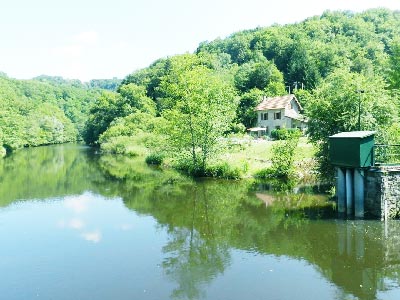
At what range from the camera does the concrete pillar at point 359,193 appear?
19.7 m

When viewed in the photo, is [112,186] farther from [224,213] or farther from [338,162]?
[338,162]

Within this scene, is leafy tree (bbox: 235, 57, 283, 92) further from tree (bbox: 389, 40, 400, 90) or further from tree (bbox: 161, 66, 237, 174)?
tree (bbox: 161, 66, 237, 174)

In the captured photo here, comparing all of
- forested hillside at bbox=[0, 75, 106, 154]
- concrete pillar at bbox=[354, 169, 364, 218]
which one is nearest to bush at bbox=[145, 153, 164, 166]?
concrete pillar at bbox=[354, 169, 364, 218]

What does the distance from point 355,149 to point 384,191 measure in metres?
2.33

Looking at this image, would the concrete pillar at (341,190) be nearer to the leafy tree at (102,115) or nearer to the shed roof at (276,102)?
the shed roof at (276,102)

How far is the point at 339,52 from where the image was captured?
108375 mm

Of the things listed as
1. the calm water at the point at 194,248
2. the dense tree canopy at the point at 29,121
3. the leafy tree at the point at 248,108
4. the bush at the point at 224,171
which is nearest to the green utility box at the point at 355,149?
the calm water at the point at 194,248

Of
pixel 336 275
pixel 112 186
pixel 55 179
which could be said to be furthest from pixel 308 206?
pixel 55 179

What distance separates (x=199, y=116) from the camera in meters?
38.4

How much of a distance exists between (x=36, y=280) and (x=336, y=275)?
10143 millimetres

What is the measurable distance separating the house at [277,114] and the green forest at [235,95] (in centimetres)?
294

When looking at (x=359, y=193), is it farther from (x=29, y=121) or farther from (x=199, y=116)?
(x=29, y=121)

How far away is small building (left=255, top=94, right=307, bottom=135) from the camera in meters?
67.7

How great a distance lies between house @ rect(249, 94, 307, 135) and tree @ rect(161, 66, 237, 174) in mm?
28620
